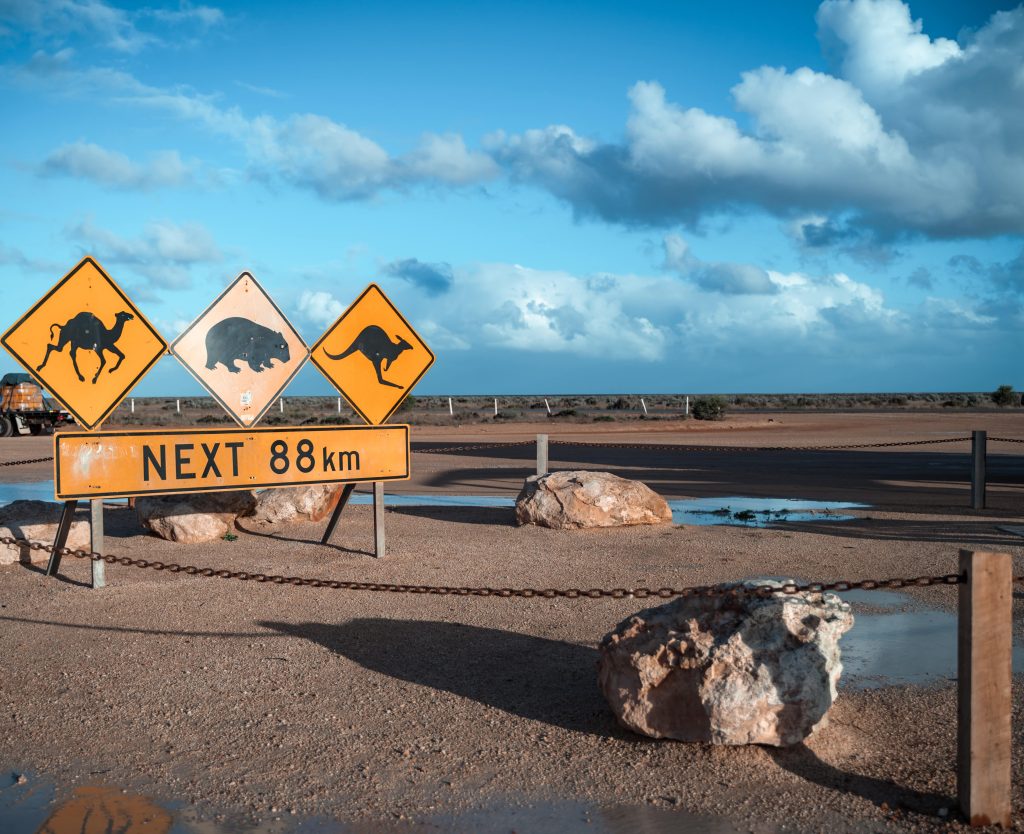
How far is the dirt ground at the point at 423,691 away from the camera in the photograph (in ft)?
14.6

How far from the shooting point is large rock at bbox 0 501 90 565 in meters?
10.0

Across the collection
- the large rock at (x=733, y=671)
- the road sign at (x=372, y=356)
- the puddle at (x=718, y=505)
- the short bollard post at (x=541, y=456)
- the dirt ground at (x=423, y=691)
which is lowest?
the dirt ground at (x=423, y=691)

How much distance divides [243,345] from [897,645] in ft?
21.5

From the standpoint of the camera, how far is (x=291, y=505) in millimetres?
12250

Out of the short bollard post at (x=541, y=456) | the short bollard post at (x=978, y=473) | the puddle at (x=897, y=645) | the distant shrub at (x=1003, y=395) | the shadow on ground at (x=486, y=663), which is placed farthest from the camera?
the distant shrub at (x=1003, y=395)

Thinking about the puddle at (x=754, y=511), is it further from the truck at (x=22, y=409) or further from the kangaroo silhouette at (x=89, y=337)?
the truck at (x=22, y=409)

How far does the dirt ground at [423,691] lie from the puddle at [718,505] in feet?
3.32

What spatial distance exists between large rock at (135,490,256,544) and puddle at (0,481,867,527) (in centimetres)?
374

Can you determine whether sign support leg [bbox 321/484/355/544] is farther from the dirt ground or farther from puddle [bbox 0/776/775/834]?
puddle [bbox 0/776/775/834]

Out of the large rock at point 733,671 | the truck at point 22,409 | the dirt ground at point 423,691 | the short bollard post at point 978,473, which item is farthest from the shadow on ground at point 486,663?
the truck at point 22,409

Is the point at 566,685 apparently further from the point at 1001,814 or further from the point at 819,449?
the point at 819,449

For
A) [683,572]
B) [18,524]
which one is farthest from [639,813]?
[18,524]

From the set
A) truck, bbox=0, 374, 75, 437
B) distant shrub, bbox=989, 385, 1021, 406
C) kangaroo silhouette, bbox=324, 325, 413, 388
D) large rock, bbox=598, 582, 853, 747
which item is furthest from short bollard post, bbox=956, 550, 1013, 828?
distant shrub, bbox=989, 385, 1021, 406

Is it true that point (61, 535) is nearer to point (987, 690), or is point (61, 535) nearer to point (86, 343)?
point (86, 343)
